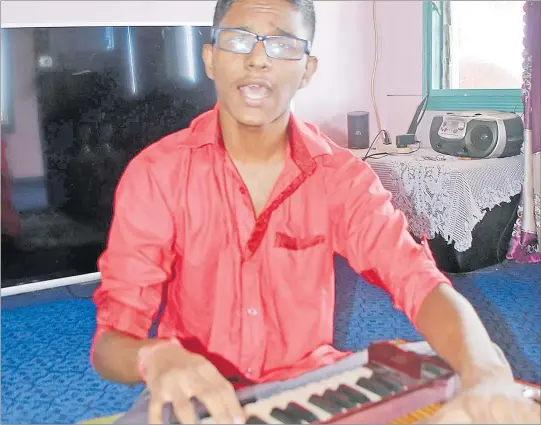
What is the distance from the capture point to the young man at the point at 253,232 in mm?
726

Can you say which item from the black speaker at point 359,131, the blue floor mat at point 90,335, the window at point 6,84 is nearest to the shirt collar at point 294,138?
the blue floor mat at point 90,335

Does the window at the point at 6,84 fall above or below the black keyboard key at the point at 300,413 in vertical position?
above

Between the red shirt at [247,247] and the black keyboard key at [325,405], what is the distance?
158 mm

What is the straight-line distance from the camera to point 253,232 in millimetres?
805

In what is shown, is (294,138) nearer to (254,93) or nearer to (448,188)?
(254,93)

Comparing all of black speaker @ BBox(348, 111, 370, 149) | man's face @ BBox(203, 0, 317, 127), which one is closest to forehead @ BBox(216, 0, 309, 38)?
man's face @ BBox(203, 0, 317, 127)

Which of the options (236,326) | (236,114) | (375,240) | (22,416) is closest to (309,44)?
(236,114)

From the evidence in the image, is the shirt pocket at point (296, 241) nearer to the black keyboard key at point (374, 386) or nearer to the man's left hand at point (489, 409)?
the black keyboard key at point (374, 386)

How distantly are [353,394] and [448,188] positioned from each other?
1.62m

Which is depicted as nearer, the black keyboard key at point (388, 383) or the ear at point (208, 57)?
the black keyboard key at point (388, 383)

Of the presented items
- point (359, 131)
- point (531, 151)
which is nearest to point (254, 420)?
point (359, 131)

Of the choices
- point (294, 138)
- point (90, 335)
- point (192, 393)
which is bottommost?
point (90, 335)

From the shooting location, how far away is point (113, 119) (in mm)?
1751

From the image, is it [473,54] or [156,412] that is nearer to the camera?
[156,412]
